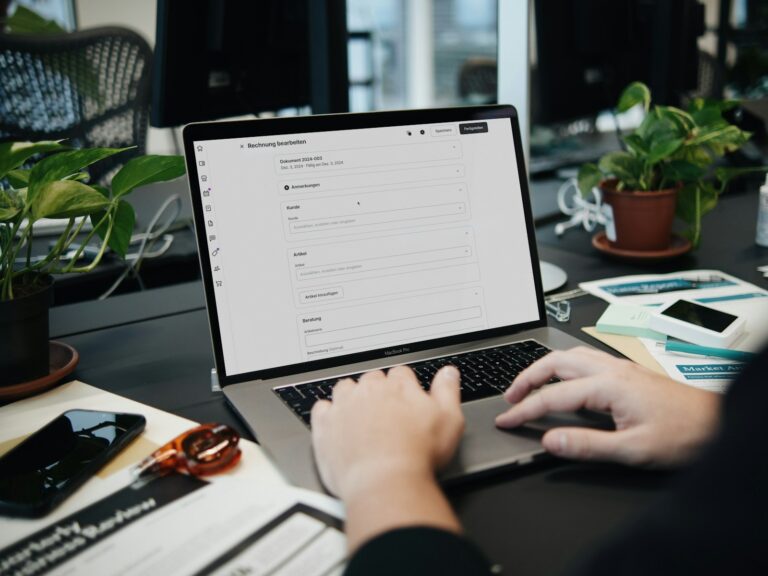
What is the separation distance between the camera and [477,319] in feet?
2.88

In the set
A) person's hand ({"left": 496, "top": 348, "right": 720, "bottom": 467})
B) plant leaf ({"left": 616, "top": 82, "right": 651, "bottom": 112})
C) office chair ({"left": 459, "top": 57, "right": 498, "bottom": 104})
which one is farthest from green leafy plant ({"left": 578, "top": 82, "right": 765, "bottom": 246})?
office chair ({"left": 459, "top": 57, "right": 498, "bottom": 104})

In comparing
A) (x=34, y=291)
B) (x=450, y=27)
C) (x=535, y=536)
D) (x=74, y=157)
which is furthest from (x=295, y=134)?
(x=450, y=27)

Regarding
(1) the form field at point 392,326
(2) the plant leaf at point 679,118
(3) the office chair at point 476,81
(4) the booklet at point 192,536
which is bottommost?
(4) the booklet at point 192,536

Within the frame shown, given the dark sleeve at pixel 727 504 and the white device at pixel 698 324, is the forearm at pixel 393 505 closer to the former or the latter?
the dark sleeve at pixel 727 504

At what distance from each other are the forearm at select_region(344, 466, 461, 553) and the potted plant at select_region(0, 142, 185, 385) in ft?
1.50

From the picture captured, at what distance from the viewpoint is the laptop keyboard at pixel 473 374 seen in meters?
0.73

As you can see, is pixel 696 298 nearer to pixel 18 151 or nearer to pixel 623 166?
pixel 623 166

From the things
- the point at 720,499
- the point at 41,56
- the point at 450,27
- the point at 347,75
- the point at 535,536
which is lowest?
the point at 535,536

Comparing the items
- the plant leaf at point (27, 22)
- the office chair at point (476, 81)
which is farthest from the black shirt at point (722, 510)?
the office chair at point (476, 81)

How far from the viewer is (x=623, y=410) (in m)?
0.62

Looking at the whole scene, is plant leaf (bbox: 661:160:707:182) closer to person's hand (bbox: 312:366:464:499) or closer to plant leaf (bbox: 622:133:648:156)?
plant leaf (bbox: 622:133:648:156)

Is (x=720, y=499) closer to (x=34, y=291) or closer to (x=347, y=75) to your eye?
(x=34, y=291)

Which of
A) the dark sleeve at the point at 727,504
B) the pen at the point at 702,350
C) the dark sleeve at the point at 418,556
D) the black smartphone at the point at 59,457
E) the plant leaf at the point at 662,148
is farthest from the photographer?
the plant leaf at the point at 662,148

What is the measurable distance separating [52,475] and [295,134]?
0.45 meters
